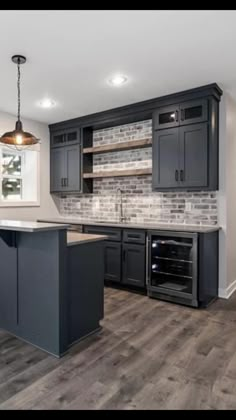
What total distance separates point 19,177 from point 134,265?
8.90ft

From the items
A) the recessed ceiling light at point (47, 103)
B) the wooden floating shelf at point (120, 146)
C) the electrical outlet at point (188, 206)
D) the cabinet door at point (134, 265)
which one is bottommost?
the cabinet door at point (134, 265)

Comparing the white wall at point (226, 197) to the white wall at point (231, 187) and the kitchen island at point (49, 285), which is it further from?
the kitchen island at point (49, 285)

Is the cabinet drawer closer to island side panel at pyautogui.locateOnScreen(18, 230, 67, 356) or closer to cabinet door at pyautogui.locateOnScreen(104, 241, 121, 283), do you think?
cabinet door at pyautogui.locateOnScreen(104, 241, 121, 283)

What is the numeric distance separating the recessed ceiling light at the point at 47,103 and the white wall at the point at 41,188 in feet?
2.56

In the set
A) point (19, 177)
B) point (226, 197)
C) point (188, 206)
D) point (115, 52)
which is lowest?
point (188, 206)

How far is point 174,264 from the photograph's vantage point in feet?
12.2

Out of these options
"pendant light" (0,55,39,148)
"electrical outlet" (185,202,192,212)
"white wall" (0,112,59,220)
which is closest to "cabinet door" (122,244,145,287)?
"electrical outlet" (185,202,192,212)

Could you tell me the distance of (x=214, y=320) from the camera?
122 inches

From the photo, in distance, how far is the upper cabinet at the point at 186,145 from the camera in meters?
3.58

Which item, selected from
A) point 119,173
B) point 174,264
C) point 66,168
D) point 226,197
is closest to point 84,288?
point 174,264

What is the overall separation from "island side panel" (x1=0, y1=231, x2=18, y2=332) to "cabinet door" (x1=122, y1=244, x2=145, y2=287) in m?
1.73

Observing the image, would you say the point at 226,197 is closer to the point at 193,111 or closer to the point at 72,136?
the point at 193,111

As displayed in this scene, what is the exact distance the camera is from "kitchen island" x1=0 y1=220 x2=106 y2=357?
2.31 m

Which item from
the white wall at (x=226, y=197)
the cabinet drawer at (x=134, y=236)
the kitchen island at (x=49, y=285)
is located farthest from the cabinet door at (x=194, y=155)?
the kitchen island at (x=49, y=285)
